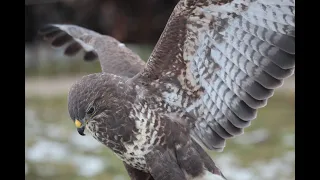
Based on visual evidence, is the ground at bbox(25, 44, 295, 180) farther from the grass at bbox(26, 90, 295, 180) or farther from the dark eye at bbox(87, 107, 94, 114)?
the dark eye at bbox(87, 107, 94, 114)

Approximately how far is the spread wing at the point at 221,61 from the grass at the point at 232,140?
6.10ft

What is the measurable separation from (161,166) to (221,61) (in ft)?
1.43

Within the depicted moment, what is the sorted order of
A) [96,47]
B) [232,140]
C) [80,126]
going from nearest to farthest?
1. [80,126]
2. [96,47]
3. [232,140]

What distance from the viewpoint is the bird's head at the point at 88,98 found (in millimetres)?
1832

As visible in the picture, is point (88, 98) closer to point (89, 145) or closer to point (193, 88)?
point (193, 88)

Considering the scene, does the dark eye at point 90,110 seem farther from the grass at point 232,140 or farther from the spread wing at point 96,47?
the grass at point 232,140

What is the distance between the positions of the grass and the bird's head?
191 cm

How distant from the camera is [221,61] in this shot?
197 cm

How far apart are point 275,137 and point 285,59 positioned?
3.11 metres

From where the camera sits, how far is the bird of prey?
1856mm

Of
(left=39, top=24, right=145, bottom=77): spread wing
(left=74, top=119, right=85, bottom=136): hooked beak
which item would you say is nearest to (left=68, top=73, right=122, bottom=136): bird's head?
(left=74, top=119, right=85, bottom=136): hooked beak

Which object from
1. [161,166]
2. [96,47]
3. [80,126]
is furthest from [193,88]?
[96,47]

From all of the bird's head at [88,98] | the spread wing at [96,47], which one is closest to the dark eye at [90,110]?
the bird's head at [88,98]
